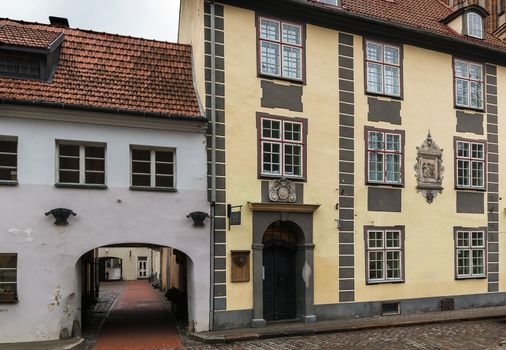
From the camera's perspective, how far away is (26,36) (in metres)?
14.3

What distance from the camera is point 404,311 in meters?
17.0

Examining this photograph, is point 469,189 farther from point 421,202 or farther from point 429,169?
point 421,202

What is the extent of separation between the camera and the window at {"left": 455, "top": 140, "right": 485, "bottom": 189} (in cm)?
1847

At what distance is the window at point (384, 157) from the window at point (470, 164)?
2511 millimetres

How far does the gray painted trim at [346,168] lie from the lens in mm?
16250

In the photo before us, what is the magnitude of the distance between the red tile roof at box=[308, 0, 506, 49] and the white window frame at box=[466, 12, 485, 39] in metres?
0.27

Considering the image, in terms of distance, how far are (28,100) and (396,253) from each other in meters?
11.9

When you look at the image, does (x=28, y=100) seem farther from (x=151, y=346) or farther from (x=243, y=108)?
(x=151, y=346)

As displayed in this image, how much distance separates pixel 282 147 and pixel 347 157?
7.60ft

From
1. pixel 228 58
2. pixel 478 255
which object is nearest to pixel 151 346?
pixel 228 58

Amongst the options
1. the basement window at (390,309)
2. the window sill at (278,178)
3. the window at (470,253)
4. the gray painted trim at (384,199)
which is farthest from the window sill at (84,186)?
the window at (470,253)

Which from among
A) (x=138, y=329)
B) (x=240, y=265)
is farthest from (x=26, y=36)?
(x=138, y=329)

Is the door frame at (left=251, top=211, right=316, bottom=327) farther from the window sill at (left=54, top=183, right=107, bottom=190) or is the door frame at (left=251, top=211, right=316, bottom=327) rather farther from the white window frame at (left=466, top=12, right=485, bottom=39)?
the white window frame at (left=466, top=12, right=485, bottom=39)

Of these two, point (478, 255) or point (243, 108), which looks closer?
point (243, 108)
